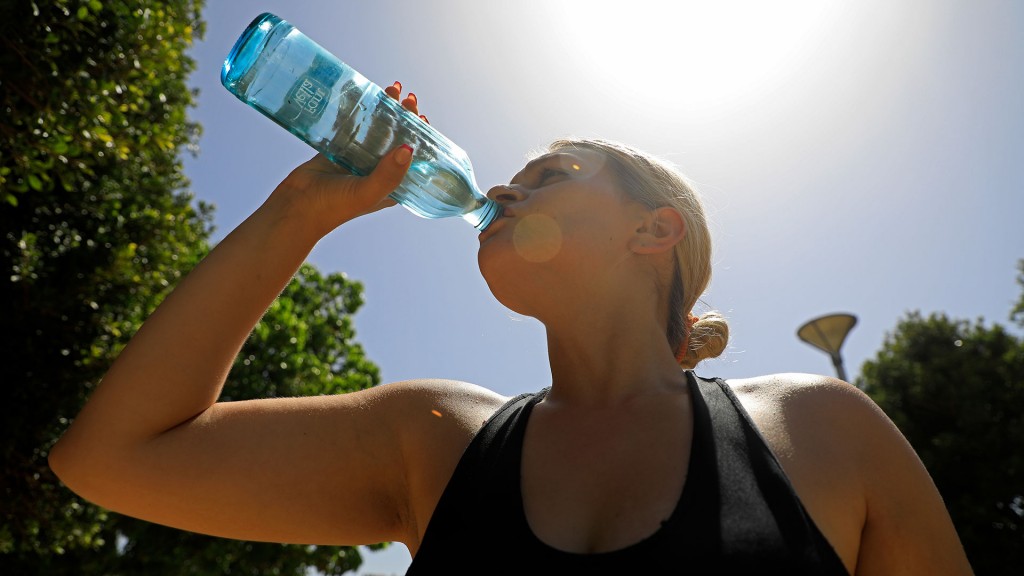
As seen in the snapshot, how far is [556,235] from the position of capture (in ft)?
7.00

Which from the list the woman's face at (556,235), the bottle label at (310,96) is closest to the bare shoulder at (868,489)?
the woman's face at (556,235)

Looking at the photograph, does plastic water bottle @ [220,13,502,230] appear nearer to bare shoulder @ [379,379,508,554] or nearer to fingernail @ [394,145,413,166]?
fingernail @ [394,145,413,166]

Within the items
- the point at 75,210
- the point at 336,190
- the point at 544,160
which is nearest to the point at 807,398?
the point at 544,160

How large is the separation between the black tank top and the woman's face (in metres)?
0.52

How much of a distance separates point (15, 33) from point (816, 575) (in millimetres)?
5581

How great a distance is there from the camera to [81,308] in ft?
22.4

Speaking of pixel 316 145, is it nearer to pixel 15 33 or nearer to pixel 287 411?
pixel 287 411

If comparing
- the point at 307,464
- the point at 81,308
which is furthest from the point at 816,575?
the point at 81,308

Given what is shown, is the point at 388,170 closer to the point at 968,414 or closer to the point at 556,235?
the point at 556,235

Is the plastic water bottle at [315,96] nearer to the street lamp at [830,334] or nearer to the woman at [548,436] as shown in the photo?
the woman at [548,436]

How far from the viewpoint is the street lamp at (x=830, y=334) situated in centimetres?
1206

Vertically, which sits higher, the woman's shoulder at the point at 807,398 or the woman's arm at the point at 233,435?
the woman's shoulder at the point at 807,398

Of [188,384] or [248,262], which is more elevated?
[248,262]

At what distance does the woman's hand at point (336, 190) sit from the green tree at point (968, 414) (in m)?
17.8
